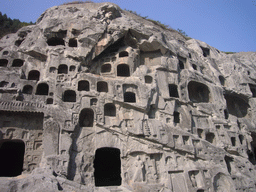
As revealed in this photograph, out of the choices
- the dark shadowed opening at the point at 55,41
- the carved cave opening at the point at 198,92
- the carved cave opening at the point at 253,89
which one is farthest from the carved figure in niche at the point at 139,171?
the carved cave opening at the point at 253,89

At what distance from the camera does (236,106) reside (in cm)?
2189

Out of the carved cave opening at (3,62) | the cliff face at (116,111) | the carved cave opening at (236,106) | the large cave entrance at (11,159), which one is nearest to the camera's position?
the cliff face at (116,111)

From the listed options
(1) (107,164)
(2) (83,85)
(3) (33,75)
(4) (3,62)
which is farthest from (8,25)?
(1) (107,164)

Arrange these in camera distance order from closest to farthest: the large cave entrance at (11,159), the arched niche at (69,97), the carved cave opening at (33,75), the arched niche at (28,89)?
the large cave entrance at (11,159), the arched niche at (28,89), the arched niche at (69,97), the carved cave opening at (33,75)

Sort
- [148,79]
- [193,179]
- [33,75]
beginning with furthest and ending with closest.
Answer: [148,79] < [33,75] < [193,179]

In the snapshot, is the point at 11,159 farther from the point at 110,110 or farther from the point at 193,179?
the point at 193,179

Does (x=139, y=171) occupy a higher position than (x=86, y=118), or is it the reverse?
(x=86, y=118)

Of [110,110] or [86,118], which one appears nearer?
[86,118]

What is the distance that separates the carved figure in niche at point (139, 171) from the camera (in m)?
12.7

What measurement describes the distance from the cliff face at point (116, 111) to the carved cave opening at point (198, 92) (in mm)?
98

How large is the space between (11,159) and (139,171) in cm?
993

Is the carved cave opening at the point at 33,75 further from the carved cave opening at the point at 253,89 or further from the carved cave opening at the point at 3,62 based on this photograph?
the carved cave opening at the point at 253,89

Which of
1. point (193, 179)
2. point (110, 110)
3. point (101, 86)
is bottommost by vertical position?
point (193, 179)

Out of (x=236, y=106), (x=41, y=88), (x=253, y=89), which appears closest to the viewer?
(x=41, y=88)
